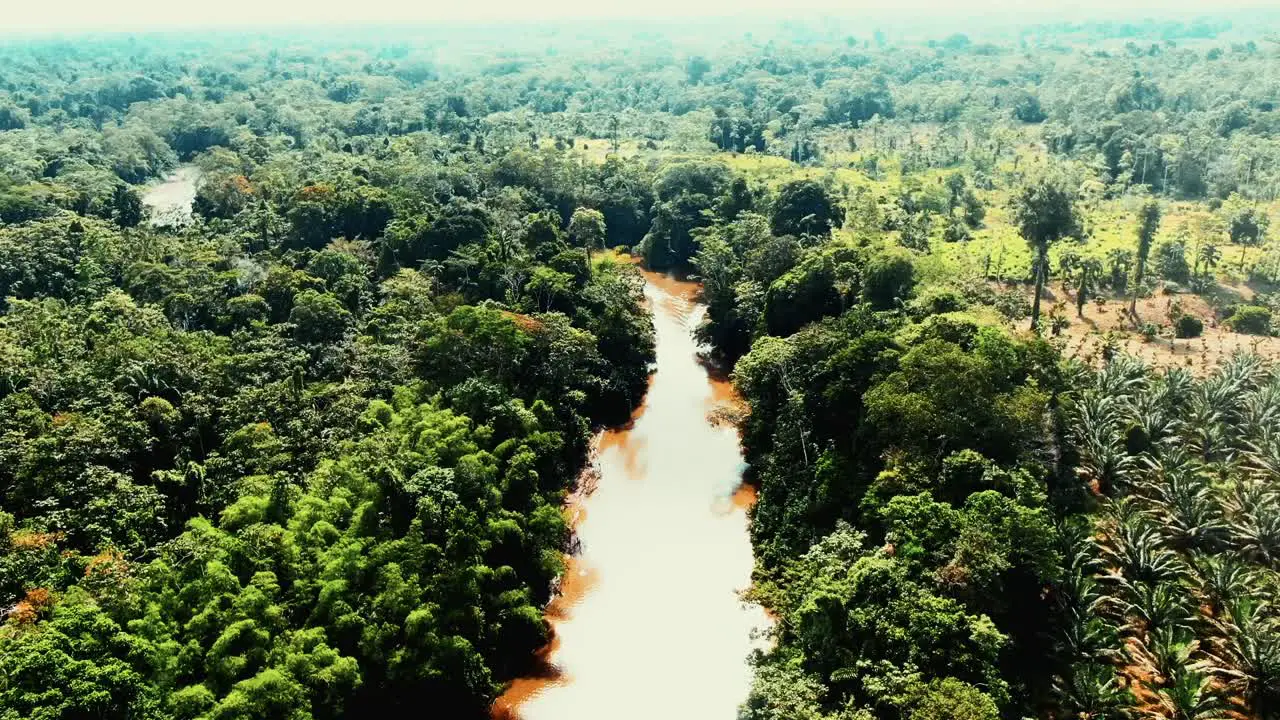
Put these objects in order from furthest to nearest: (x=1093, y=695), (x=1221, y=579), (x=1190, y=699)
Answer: (x=1221, y=579), (x=1093, y=695), (x=1190, y=699)

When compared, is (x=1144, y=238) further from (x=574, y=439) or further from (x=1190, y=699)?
(x=1190, y=699)

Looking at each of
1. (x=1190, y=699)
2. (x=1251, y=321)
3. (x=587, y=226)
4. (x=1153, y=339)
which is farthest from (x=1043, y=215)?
(x=1190, y=699)

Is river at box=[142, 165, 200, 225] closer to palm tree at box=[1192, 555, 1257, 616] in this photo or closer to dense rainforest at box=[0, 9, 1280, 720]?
dense rainforest at box=[0, 9, 1280, 720]

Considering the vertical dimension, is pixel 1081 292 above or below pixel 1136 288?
above

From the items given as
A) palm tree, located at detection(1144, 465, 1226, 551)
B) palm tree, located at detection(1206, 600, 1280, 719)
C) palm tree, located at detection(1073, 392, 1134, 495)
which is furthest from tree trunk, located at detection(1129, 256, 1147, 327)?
palm tree, located at detection(1206, 600, 1280, 719)

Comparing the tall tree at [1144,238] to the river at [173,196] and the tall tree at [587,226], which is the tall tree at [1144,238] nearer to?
the tall tree at [587,226]

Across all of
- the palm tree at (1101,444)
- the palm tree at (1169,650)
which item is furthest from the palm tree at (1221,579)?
the palm tree at (1101,444)
